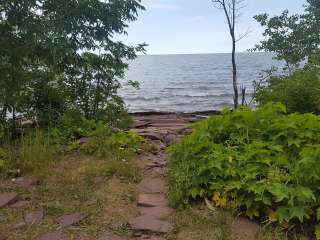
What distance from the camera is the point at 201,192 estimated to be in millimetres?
4512

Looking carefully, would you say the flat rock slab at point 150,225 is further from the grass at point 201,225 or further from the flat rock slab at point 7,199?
the flat rock slab at point 7,199

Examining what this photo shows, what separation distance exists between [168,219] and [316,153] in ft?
5.39

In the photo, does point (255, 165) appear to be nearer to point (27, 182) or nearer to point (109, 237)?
point (109, 237)

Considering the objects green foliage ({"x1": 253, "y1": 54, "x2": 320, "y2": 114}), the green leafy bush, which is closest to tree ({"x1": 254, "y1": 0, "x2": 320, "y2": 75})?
green foliage ({"x1": 253, "y1": 54, "x2": 320, "y2": 114})

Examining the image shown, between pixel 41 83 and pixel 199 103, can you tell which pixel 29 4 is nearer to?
pixel 41 83

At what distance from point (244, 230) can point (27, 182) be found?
2.99 meters

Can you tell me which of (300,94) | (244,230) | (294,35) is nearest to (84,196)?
(244,230)

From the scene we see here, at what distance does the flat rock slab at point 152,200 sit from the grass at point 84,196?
0.11 metres

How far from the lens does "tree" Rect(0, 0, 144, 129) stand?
23.4 feet

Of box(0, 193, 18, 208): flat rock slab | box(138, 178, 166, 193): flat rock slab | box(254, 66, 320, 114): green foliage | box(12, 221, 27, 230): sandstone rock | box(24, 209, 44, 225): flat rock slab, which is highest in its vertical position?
box(254, 66, 320, 114): green foliage

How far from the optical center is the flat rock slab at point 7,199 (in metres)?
4.79

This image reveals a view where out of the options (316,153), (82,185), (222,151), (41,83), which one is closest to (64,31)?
(41,83)

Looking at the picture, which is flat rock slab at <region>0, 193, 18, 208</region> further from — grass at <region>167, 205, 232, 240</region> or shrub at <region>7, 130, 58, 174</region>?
grass at <region>167, 205, 232, 240</region>

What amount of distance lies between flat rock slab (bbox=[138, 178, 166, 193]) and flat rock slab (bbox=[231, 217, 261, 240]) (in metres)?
1.23
